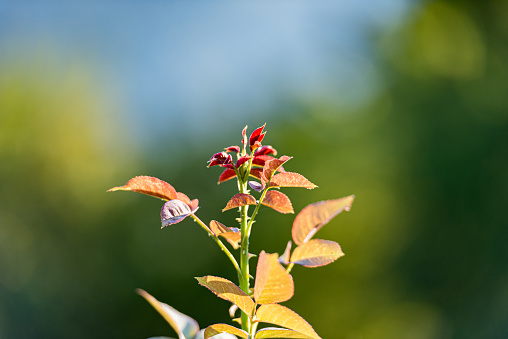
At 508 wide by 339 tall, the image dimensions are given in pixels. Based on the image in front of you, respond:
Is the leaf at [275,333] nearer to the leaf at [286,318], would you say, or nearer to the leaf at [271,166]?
the leaf at [286,318]

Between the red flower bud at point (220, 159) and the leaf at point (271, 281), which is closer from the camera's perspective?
the leaf at point (271, 281)

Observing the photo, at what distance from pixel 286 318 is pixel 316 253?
0.20ft

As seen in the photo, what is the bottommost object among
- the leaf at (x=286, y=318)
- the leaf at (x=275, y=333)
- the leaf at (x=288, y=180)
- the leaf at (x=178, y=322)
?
the leaf at (x=178, y=322)

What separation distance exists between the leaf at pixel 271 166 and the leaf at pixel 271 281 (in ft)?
0.33

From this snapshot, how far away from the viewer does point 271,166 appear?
1.30 ft

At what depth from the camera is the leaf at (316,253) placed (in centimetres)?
35

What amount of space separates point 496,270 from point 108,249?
11.7 ft

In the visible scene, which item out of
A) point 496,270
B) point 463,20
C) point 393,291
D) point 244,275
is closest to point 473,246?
point 496,270

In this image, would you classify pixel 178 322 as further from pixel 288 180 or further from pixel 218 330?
pixel 288 180

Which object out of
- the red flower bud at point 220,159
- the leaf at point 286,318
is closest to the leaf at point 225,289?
the leaf at point 286,318

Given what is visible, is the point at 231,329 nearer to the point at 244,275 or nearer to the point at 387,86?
the point at 244,275

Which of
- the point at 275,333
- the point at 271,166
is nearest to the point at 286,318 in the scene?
the point at 275,333

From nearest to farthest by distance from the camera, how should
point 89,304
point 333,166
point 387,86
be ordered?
1. point 89,304
2. point 333,166
3. point 387,86

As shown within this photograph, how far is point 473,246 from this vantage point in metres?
3.77
